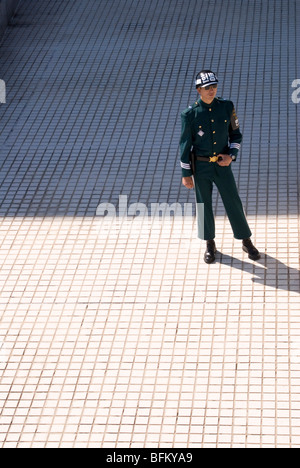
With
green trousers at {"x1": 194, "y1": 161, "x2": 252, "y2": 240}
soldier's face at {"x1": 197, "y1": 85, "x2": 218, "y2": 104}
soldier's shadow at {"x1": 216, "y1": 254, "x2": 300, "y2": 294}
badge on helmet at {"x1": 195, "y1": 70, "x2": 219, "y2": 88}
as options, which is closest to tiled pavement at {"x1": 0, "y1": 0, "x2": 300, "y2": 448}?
soldier's shadow at {"x1": 216, "y1": 254, "x2": 300, "y2": 294}

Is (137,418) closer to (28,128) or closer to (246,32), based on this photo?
(28,128)

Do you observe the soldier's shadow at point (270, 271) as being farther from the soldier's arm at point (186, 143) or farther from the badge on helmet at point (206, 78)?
the badge on helmet at point (206, 78)

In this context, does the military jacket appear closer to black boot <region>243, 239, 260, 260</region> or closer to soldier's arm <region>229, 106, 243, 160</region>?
soldier's arm <region>229, 106, 243, 160</region>

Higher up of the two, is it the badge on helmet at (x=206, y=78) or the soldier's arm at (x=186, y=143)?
the badge on helmet at (x=206, y=78)

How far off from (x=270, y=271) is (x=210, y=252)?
1.58 feet

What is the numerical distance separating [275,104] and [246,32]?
6.27ft

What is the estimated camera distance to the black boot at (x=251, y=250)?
6688 mm

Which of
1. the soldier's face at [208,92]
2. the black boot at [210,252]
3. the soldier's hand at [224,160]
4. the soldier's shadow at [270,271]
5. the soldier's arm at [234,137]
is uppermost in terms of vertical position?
the soldier's face at [208,92]

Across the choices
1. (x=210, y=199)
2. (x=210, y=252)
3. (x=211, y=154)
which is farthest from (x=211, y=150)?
(x=210, y=252)

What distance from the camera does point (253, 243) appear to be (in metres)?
6.90

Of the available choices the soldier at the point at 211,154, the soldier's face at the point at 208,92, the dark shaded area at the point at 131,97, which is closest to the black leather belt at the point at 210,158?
the soldier at the point at 211,154

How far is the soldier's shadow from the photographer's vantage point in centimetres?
640

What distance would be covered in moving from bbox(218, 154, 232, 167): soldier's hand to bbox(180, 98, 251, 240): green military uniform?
4 centimetres

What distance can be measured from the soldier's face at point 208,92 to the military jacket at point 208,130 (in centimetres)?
5
